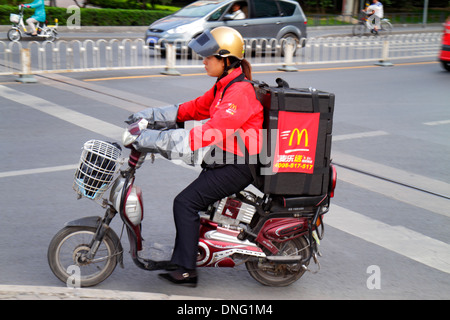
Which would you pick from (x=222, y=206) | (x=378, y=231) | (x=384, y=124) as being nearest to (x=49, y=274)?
(x=222, y=206)

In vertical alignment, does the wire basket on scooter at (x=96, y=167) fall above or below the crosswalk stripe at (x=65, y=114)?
above

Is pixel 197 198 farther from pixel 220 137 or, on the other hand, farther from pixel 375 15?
pixel 375 15

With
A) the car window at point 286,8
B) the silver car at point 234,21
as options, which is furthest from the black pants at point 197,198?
the car window at point 286,8

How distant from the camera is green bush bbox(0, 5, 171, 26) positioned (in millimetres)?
23125

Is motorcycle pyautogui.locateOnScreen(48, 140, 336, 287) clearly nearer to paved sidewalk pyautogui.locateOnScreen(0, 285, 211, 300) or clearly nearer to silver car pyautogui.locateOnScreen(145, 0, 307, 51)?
paved sidewalk pyautogui.locateOnScreen(0, 285, 211, 300)

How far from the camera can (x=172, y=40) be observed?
53.6 feet

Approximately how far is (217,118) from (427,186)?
3914 millimetres

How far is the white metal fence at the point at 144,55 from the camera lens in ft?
44.5

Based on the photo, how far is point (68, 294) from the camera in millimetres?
3715

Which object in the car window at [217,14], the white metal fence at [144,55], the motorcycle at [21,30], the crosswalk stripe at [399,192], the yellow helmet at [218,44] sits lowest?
the crosswalk stripe at [399,192]

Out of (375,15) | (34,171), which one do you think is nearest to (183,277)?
Result: (34,171)

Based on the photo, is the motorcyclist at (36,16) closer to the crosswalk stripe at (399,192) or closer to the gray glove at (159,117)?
the crosswalk stripe at (399,192)

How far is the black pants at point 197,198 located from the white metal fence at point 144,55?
27.0ft

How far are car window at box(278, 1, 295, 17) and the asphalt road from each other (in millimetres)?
6353
